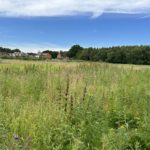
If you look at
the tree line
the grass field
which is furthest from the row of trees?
the grass field

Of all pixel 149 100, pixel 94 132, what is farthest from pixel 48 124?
pixel 149 100

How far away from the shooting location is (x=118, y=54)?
62562mm

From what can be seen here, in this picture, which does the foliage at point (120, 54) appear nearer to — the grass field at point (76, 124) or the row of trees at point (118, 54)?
the row of trees at point (118, 54)

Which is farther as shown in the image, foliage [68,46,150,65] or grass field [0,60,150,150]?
foliage [68,46,150,65]

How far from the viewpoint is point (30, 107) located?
6.50m

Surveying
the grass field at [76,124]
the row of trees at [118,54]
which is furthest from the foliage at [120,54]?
the grass field at [76,124]

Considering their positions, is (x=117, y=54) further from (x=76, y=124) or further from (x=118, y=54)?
(x=76, y=124)

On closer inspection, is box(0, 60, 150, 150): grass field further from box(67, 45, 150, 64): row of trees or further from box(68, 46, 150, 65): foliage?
box(67, 45, 150, 64): row of trees

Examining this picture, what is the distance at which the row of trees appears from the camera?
5966 centimetres

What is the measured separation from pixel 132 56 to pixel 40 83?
5375 centimetres

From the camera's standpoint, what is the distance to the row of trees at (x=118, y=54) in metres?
59.7

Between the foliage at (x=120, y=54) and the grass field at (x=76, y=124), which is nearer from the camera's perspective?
the grass field at (x=76, y=124)

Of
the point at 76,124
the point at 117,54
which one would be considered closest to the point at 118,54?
the point at 117,54

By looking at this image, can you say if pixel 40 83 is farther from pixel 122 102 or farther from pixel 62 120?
pixel 62 120
